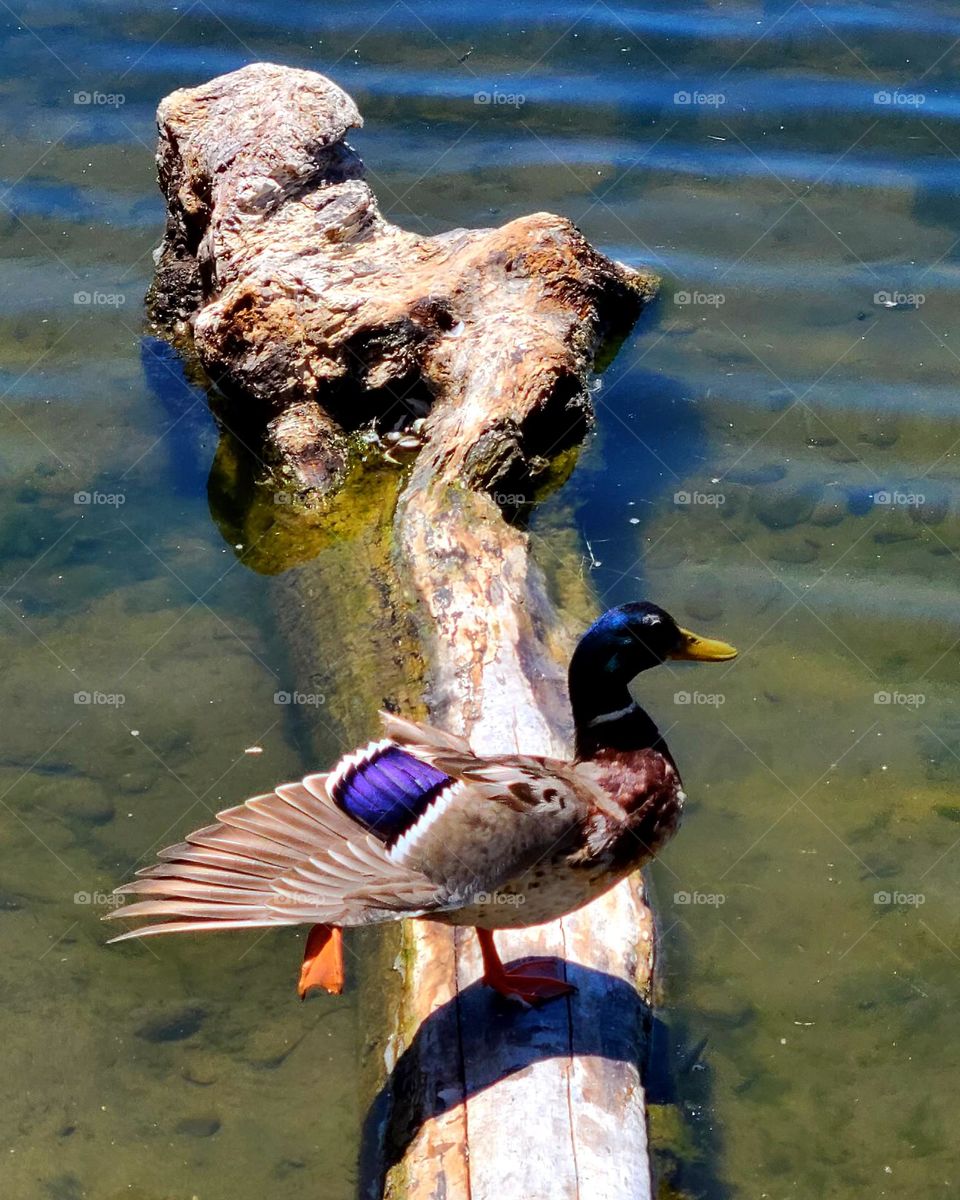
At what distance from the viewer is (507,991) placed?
4152 mm

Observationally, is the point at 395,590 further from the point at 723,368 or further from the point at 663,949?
the point at 723,368

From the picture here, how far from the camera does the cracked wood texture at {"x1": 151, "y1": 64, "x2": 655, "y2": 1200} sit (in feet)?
12.9

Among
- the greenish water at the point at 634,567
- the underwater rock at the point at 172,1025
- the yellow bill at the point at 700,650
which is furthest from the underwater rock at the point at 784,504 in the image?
the underwater rock at the point at 172,1025

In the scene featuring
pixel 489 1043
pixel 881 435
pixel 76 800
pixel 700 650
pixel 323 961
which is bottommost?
pixel 76 800

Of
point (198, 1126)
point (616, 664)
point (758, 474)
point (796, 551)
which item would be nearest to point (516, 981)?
point (616, 664)

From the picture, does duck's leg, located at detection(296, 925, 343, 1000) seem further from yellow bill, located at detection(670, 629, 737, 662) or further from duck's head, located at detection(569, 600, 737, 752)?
yellow bill, located at detection(670, 629, 737, 662)

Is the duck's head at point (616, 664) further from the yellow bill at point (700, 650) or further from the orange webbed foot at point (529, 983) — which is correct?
the orange webbed foot at point (529, 983)

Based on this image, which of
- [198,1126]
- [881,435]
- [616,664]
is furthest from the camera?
[881,435]

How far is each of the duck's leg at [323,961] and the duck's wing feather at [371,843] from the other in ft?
0.59

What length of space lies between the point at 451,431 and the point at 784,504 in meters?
1.76

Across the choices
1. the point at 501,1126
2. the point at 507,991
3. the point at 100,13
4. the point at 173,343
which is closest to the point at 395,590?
the point at 507,991

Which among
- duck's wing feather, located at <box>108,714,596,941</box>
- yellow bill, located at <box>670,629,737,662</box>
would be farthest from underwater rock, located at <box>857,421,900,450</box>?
duck's wing feather, located at <box>108,714,596,941</box>

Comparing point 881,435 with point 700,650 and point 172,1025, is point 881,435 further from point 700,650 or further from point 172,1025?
point 172,1025

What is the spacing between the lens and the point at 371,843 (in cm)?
391
